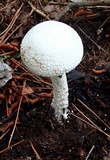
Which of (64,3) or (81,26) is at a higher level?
(64,3)

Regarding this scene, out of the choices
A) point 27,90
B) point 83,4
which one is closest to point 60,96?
point 27,90

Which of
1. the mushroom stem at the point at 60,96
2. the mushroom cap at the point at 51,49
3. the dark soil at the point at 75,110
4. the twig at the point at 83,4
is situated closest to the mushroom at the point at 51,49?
the mushroom cap at the point at 51,49

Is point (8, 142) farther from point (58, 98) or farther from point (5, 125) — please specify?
point (58, 98)

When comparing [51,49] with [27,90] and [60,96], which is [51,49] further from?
[27,90]

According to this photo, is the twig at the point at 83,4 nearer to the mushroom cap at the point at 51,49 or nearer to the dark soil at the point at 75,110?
the dark soil at the point at 75,110

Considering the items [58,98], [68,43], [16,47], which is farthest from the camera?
[16,47]

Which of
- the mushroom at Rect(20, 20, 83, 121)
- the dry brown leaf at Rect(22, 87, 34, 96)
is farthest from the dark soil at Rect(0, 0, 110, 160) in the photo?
the mushroom at Rect(20, 20, 83, 121)

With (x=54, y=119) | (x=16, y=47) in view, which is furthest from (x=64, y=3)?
(x=54, y=119)
